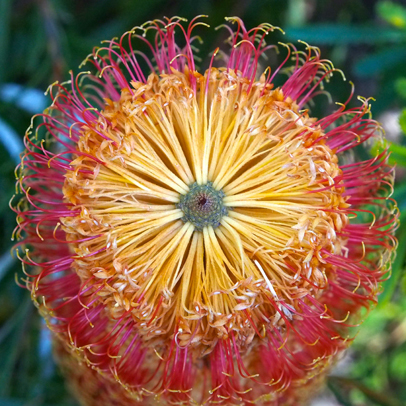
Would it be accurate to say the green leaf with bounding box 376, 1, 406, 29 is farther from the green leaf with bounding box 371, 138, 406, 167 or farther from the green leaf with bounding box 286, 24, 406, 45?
the green leaf with bounding box 371, 138, 406, 167

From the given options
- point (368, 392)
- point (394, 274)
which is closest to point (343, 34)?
point (394, 274)

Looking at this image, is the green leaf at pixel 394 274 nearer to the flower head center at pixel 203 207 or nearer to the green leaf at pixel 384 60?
the flower head center at pixel 203 207

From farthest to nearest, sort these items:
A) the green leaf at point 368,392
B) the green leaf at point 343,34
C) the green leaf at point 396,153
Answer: the green leaf at point 343,34
the green leaf at point 368,392
the green leaf at point 396,153

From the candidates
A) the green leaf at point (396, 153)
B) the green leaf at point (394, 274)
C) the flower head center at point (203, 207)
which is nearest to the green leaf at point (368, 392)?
the green leaf at point (394, 274)

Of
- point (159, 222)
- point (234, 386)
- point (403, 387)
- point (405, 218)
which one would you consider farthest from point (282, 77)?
point (403, 387)

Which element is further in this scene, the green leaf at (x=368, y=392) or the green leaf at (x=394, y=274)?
the green leaf at (x=368, y=392)

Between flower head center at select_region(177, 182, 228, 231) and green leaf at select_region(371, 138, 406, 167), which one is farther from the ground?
green leaf at select_region(371, 138, 406, 167)

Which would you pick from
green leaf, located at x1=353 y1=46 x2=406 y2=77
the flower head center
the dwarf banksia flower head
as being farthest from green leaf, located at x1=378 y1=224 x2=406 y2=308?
green leaf, located at x1=353 y1=46 x2=406 y2=77

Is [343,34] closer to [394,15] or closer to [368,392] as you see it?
[394,15]
